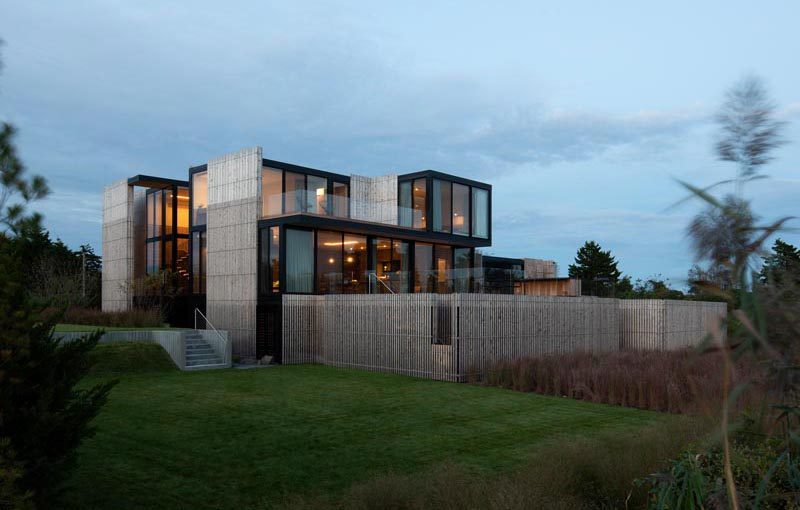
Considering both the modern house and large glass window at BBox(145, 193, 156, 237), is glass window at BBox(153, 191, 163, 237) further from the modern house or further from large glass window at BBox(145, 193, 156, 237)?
large glass window at BBox(145, 193, 156, 237)

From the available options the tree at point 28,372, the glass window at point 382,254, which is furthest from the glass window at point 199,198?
the tree at point 28,372

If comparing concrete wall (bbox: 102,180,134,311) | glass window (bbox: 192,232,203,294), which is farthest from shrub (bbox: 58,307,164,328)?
concrete wall (bbox: 102,180,134,311)

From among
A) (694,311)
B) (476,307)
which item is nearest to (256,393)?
(476,307)

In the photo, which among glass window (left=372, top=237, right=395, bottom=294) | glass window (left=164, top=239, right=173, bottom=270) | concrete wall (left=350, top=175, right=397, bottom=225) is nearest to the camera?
concrete wall (left=350, top=175, right=397, bottom=225)

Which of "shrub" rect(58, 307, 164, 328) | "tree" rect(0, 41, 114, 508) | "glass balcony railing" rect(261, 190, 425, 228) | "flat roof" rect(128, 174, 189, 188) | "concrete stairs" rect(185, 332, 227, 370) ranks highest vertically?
"flat roof" rect(128, 174, 189, 188)

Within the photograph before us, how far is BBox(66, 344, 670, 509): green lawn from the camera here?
729 cm

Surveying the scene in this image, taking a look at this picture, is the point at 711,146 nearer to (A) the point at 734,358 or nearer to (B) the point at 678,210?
(B) the point at 678,210

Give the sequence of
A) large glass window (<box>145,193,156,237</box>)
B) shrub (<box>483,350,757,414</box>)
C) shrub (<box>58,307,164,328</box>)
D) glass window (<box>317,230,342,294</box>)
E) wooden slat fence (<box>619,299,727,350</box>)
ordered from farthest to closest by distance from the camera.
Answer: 1. large glass window (<box>145,193,156,237</box>)
2. shrub (<box>58,307,164,328</box>)
3. glass window (<box>317,230,342,294</box>)
4. wooden slat fence (<box>619,299,727,350</box>)
5. shrub (<box>483,350,757,414</box>)

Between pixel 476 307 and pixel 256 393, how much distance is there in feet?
21.1

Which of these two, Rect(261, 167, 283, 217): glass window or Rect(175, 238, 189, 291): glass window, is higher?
Rect(261, 167, 283, 217): glass window

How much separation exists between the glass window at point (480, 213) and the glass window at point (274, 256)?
11102 millimetres

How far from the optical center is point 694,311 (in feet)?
79.2

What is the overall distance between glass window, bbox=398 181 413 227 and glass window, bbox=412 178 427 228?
11.6 inches

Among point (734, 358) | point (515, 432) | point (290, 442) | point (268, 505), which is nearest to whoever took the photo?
point (734, 358)
